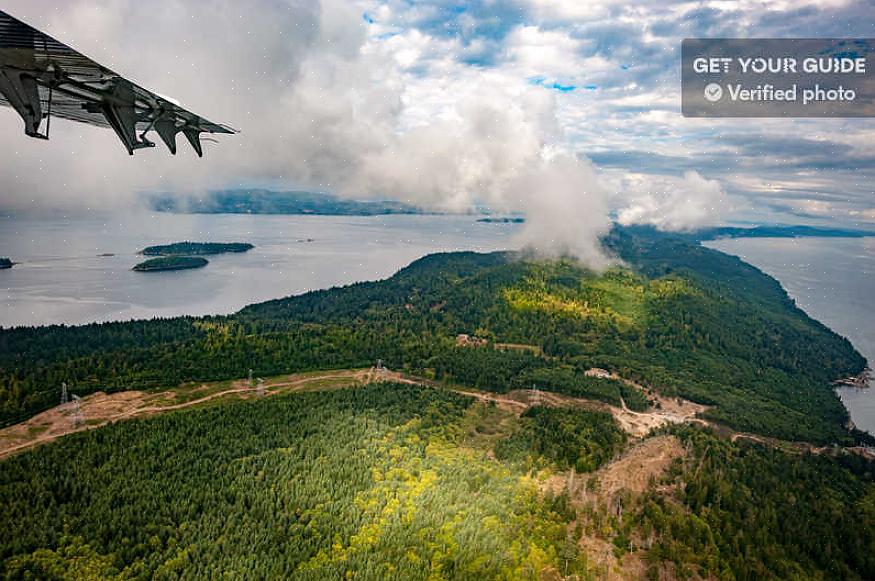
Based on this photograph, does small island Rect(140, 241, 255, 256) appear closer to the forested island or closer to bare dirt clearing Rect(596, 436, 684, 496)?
the forested island

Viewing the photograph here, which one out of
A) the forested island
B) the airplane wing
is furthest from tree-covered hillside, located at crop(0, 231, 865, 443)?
the airplane wing

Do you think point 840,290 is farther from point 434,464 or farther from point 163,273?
point 163,273

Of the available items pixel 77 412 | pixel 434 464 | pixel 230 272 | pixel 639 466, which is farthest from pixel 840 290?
pixel 77 412

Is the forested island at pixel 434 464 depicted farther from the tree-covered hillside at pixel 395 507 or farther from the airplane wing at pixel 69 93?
the airplane wing at pixel 69 93

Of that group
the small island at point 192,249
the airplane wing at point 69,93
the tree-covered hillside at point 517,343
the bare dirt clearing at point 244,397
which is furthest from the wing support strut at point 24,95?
the small island at point 192,249

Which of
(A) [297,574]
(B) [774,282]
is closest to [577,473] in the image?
(A) [297,574]
